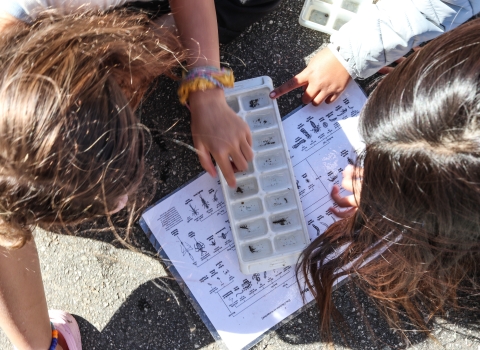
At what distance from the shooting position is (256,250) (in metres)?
0.66

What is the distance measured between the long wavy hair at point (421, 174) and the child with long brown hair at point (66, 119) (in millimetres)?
290

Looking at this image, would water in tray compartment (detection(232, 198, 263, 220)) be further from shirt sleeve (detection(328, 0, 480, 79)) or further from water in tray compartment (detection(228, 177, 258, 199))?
shirt sleeve (detection(328, 0, 480, 79))

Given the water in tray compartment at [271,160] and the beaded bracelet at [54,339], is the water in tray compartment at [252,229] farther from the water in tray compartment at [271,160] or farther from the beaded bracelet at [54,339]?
the beaded bracelet at [54,339]

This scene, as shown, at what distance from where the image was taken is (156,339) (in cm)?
69

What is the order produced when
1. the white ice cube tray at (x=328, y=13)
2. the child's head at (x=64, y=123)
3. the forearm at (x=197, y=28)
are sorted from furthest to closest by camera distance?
the white ice cube tray at (x=328, y=13) < the forearm at (x=197, y=28) < the child's head at (x=64, y=123)

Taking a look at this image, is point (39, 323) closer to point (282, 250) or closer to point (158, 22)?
point (282, 250)

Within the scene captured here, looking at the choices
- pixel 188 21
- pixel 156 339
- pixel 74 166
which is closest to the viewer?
pixel 74 166

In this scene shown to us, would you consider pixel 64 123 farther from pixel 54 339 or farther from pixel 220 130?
pixel 54 339

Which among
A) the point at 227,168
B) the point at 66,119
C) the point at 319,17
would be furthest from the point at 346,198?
the point at 66,119

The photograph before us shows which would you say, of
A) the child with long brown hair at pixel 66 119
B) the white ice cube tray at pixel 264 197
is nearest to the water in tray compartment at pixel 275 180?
the white ice cube tray at pixel 264 197

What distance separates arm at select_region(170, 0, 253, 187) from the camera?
0.59 m

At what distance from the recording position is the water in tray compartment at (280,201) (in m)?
0.66

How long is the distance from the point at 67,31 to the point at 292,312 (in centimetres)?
54

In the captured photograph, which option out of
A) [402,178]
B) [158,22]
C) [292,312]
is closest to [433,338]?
[292,312]
